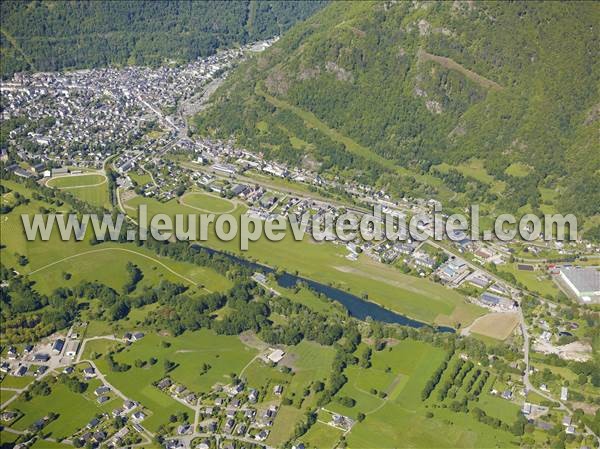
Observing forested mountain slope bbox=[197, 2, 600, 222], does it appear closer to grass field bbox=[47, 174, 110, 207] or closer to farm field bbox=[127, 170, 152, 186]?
farm field bbox=[127, 170, 152, 186]

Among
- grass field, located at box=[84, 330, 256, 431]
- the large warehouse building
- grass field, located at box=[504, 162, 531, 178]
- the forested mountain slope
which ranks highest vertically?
the forested mountain slope

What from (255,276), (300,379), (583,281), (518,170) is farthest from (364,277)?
(518,170)

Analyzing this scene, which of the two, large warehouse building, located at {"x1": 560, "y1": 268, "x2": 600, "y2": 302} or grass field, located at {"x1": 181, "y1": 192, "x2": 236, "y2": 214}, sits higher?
grass field, located at {"x1": 181, "y1": 192, "x2": 236, "y2": 214}

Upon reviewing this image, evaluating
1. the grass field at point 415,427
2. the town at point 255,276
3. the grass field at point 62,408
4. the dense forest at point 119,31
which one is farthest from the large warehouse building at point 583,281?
the dense forest at point 119,31

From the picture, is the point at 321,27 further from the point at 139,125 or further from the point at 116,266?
the point at 116,266

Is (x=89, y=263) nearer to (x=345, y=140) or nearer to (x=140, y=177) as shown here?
(x=140, y=177)

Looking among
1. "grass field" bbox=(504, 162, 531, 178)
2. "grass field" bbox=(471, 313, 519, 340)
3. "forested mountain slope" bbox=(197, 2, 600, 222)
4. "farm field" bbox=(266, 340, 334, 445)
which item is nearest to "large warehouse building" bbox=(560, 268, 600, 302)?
"grass field" bbox=(471, 313, 519, 340)
